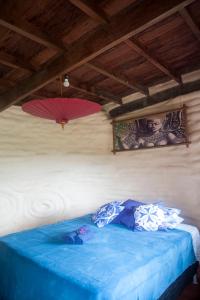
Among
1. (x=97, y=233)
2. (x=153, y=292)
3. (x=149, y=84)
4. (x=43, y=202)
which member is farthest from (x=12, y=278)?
(x=149, y=84)

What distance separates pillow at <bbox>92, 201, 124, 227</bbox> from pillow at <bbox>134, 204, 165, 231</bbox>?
1.12 ft

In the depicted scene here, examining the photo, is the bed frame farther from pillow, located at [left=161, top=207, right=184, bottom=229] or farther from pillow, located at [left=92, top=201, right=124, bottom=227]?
pillow, located at [left=92, top=201, right=124, bottom=227]

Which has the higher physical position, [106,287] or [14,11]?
[14,11]

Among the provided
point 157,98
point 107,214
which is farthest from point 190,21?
point 107,214

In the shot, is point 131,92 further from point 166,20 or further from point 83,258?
point 83,258

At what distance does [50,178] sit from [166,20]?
9.07 ft

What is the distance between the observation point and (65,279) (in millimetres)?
1641

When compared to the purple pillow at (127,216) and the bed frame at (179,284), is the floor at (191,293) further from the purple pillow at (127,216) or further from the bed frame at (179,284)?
the purple pillow at (127,216)

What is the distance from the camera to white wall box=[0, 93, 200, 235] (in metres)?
3.25

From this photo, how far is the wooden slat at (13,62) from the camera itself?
2426 mm

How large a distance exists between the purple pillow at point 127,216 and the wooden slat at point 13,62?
2.11 m

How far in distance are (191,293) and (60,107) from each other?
224 cm

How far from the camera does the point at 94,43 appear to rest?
6.74 ft

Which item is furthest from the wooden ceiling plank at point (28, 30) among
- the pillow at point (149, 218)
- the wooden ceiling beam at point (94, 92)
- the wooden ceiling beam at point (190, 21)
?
the pillow at point (149, 218)
